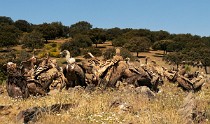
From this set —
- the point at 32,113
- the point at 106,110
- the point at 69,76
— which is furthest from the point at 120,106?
the point at 69,76

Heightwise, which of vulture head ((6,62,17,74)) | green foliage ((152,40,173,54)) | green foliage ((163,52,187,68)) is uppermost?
vulture head ((6,62,17,74))

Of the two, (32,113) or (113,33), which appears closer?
(32,113)

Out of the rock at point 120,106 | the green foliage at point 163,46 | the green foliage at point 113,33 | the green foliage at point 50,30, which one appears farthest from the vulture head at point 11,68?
the green foliage at point 113,33

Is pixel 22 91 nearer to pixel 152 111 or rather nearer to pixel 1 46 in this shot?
pixel 152 111

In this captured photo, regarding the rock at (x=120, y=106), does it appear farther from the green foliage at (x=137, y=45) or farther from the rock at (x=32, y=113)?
the green foliage at (x=137, y=45)

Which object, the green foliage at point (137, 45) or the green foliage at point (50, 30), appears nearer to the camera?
the green foliage at point (137, 45)

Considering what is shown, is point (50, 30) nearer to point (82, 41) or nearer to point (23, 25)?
point (82, 41)

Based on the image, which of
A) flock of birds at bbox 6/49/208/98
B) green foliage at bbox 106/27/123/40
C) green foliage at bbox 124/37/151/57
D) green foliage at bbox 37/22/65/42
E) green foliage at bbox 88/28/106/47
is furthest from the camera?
green foliage at bbox 106/27/123/40

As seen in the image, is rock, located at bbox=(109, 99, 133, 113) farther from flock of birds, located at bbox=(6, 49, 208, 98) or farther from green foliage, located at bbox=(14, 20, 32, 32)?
Answer: green foliage, located at bbox=(14, 20, 32, 32)

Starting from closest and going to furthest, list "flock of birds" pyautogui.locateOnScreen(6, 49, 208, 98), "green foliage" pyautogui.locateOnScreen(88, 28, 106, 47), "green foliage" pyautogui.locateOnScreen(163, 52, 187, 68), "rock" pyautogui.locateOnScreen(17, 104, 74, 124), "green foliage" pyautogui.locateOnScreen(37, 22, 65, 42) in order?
"rock" pyautogui.locateOnScreen(17, 104, 74, 124) → "flock of birds" pyautogui.locateOnScreen(6, 49, 208, 98) → "green foliage" pyautogui.locateOnScreen(163, 52, 187, 68) → "green foliage" pyautogui.locateOnScreen(88, 28, 106, 47) → "green foliage" pyautogui.locateOnScreen(37, 22, 65, 42)

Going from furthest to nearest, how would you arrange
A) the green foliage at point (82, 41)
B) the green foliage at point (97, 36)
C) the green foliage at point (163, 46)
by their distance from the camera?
the green foliage at point (97, 36) < the green foliage at point (163, 46) < the green foliage at point (82, 41)

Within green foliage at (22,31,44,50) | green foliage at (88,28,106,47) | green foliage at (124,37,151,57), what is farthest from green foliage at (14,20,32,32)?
green foliage at (124,37,151,57)

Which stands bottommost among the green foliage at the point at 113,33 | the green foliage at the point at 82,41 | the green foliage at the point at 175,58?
the green foliage at the point at 175,58

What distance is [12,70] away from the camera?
43.6 ft
